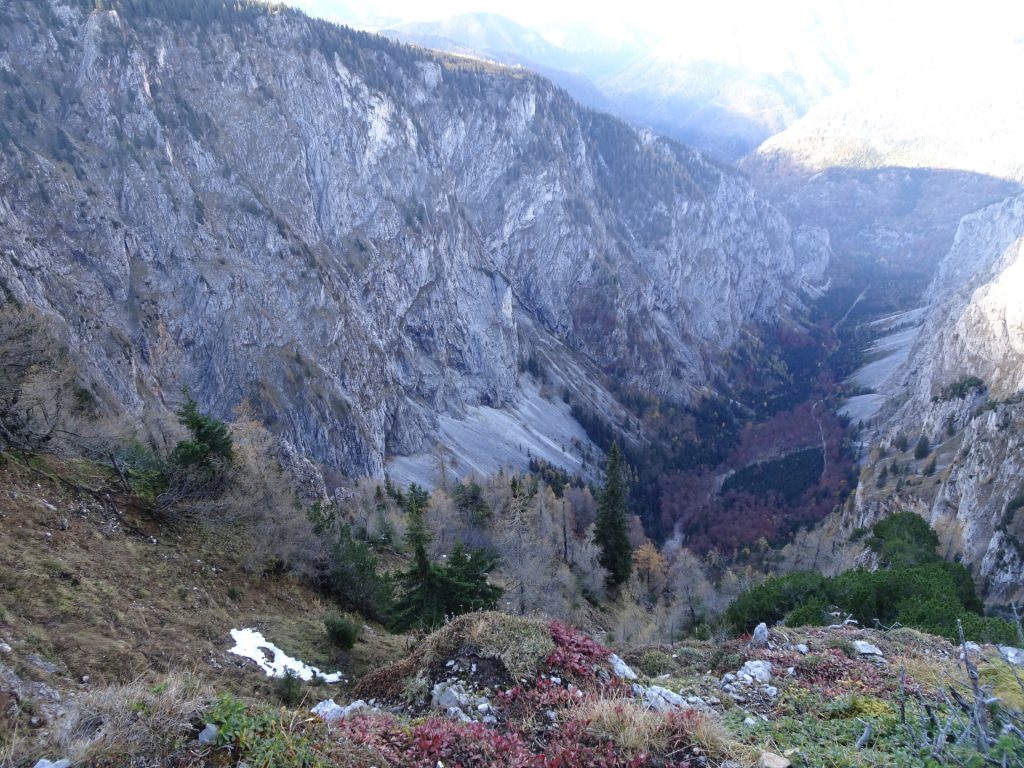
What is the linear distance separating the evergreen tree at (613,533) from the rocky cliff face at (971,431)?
26.3m

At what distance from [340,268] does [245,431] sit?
236 ft

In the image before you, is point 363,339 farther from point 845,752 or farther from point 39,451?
point 845,752

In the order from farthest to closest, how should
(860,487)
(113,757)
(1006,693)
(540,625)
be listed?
(860,487) → (540,625) → (1006,693) → (113,757)

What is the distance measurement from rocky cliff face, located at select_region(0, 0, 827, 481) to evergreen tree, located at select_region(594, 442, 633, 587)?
44986mm

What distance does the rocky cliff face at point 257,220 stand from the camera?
7738 cm

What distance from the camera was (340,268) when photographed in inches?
4542

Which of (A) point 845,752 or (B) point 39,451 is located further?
(B) point 39,451

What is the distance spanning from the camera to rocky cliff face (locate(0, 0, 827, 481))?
77.4m

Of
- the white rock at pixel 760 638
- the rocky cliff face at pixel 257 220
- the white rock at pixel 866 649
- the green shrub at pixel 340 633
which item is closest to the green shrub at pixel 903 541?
the white rock at pixel 866 649

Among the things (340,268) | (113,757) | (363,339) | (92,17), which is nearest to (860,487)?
(363,339)

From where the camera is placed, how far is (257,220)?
98938 millimetres

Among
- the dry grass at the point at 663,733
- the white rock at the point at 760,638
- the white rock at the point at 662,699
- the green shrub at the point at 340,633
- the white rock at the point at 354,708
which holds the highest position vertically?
the dry grass at the point at 663,733

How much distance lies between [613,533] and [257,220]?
254ft

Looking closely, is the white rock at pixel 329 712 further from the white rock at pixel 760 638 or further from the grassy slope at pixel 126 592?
the white rock at pixel 760 638
